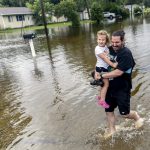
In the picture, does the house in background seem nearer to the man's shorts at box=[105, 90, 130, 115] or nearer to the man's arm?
the man's shorts at box=[105, 90, 130, 115]

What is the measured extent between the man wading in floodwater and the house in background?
52.6 metres

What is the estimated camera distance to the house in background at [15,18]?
5683cm

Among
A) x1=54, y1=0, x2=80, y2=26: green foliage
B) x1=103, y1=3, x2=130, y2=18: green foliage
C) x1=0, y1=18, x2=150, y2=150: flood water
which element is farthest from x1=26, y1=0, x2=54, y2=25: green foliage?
x1=0, y1=18, x2=150, y2=150: flood water

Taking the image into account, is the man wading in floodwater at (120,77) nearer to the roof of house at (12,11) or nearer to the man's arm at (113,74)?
the man's arm at (113,74)

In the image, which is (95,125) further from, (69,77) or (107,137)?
(69,77)

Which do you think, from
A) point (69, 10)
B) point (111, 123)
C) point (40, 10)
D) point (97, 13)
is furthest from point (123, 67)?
point (40, 10)

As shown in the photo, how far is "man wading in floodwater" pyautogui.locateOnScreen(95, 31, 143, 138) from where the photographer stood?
506cm

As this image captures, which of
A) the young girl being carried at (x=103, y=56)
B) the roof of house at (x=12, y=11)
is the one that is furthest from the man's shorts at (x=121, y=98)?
the roof of house at (x=12, y=11)

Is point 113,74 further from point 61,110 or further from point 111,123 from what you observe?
point 61,110

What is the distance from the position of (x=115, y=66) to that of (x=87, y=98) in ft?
9.88

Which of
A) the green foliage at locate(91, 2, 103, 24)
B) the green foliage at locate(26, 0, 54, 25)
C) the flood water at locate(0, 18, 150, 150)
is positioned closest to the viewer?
the flood water at locate(0, 18, 150, 150)

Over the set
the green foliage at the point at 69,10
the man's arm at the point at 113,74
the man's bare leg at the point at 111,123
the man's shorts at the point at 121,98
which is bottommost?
the green foliage at the point at 69,10

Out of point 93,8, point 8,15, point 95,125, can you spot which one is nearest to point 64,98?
point 95,125

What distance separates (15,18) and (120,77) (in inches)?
2239
